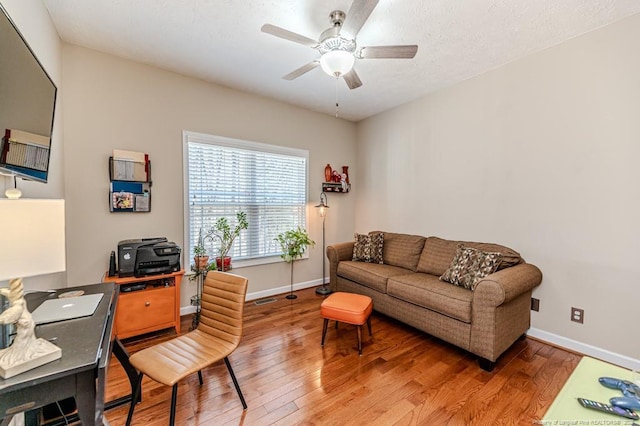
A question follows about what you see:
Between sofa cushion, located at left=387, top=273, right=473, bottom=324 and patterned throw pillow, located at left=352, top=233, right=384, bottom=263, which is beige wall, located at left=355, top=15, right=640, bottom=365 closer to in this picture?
patterned throw pillow, located at left=352, top=233, right=384, bottom=263

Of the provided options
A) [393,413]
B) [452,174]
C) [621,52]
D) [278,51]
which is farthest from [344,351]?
[621,52]

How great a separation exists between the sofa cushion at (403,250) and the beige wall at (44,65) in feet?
11.0

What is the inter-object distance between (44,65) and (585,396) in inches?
147

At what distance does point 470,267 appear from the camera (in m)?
2.62

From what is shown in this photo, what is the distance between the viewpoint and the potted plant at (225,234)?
10.7ft

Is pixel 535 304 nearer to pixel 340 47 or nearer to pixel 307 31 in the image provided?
pixel 340 47

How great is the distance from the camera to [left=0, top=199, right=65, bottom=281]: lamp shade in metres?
0.90

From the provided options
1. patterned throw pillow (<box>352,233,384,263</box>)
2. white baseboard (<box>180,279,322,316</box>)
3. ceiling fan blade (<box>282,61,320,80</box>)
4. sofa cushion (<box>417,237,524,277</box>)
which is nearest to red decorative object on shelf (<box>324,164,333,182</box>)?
patterned throw pillow (<box>352,233,384,263</box>)

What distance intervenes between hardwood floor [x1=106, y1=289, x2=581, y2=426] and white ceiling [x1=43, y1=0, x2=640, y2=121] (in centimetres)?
280

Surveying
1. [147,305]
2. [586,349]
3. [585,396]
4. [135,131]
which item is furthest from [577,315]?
[135,131]

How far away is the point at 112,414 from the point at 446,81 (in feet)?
14.1

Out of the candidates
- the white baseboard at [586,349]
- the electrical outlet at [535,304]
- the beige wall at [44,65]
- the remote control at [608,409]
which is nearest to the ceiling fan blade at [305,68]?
the beige wall at [44,65]

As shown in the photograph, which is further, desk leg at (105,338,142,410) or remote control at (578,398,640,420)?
desk leg at (105,338,142,410)

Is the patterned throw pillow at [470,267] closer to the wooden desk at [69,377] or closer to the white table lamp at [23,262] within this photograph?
the wooden desk at [69,377]
